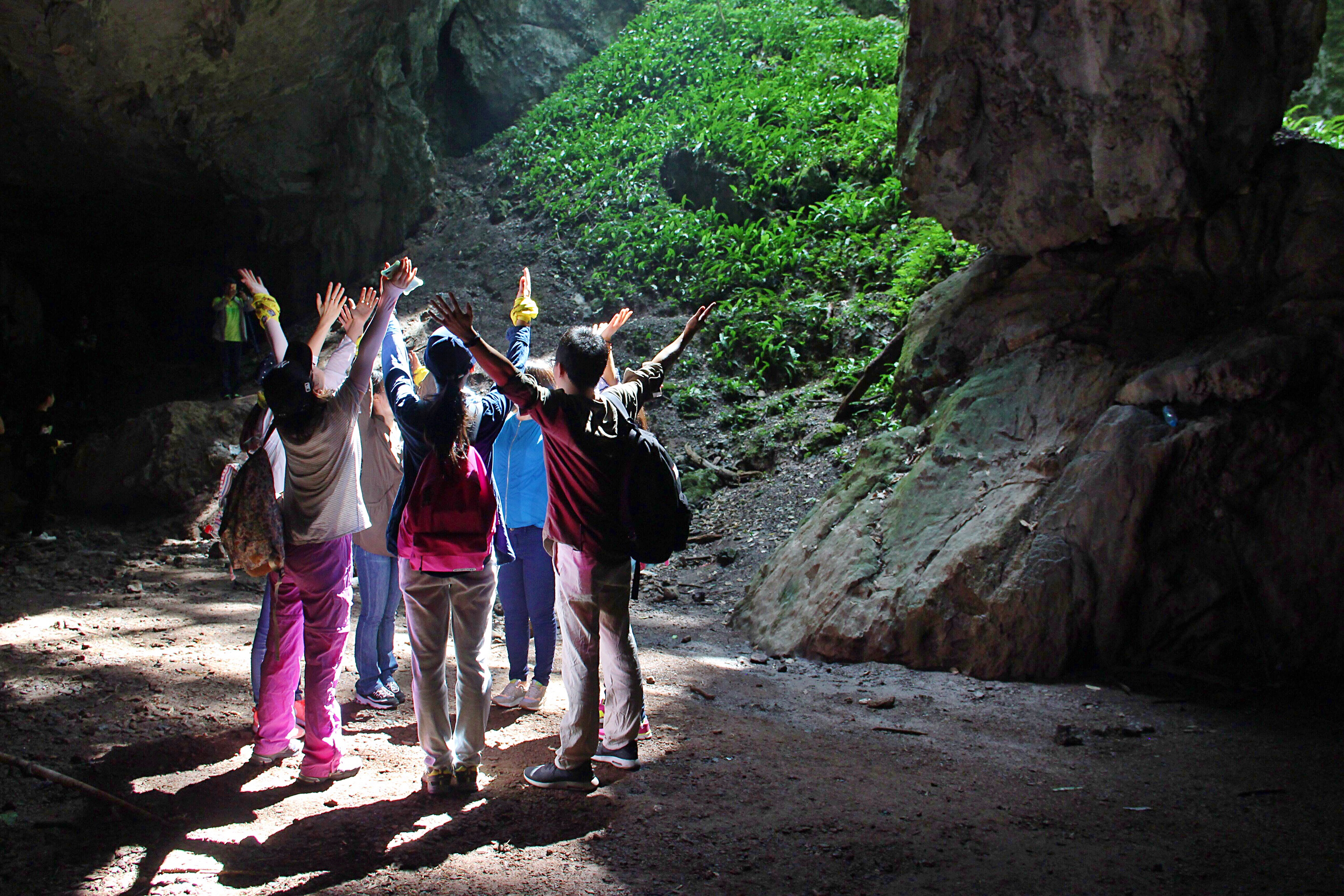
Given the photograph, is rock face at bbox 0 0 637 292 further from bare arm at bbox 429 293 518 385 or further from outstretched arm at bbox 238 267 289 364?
bare arm at bbox 429 293 518 385

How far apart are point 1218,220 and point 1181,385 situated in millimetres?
1505

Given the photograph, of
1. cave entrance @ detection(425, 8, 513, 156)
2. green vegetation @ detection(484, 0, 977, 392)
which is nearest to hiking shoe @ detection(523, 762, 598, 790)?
green vegetation @ detection(484, 0, 977, 392)

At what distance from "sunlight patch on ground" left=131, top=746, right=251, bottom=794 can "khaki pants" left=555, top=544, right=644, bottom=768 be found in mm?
1486

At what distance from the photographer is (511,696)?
4637 mm

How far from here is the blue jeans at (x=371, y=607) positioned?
459 centimetres

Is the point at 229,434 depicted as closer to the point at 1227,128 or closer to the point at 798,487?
the point at 798,487

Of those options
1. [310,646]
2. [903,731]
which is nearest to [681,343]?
[310,646]

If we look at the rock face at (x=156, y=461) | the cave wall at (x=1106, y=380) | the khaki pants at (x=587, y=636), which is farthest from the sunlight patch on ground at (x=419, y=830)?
the rock face at (x=156, y=461)

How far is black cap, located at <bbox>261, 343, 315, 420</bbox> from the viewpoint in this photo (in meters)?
3.46

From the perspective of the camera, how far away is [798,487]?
9078 mm

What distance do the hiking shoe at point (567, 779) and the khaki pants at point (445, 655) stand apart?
280mm

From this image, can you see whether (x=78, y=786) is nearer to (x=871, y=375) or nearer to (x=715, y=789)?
(x=715, y=789)

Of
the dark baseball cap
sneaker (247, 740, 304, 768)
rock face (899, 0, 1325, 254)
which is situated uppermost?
Result: rock face (899, 0, 1325, 254)

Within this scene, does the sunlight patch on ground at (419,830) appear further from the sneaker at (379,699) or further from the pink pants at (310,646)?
the sneaker at (379,699)
